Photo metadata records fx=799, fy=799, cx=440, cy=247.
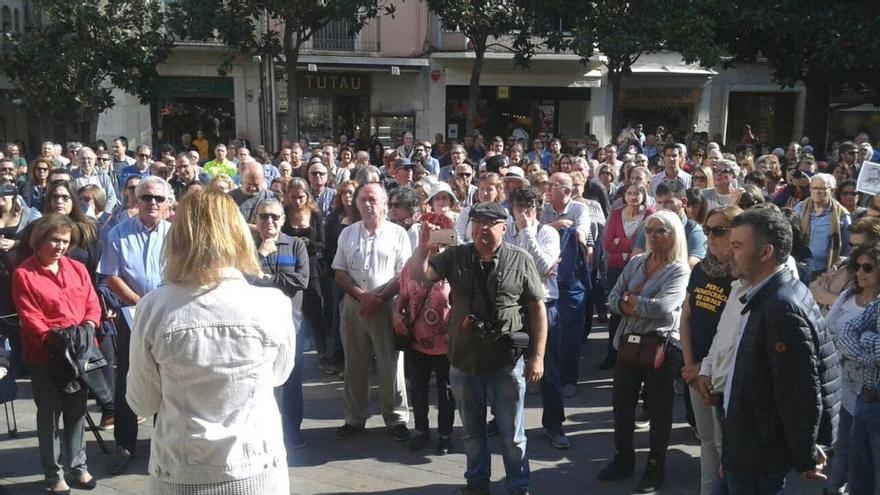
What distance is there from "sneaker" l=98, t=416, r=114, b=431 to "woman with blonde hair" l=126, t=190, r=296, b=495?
3.54 metres

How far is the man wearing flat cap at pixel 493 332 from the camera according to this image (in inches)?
177

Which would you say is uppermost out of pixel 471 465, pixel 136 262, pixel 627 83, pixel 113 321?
pixel 627 83

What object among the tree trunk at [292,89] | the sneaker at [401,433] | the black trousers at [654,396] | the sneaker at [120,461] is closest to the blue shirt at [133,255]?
the sneaker at [120,461]

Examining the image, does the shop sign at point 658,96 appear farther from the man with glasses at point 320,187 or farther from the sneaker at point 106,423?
the sneaker at point 106,423

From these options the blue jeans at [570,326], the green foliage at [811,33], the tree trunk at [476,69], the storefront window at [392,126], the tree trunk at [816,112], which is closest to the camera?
the blue jeans at [570,326]

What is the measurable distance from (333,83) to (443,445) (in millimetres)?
→ 19762

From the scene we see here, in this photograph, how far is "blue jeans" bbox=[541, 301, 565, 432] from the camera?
5.60m

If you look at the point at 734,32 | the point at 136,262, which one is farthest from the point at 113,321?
the point at 734,32

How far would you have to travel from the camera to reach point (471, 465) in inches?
188

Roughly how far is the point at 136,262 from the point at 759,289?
379 centimetres

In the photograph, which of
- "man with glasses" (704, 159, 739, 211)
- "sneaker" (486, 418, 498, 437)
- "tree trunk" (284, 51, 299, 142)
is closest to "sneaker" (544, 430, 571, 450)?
"sneaker" (486, 418, 498, 437)

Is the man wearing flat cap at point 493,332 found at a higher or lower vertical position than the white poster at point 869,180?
lower

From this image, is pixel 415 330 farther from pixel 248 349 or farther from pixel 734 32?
pixel 734 32

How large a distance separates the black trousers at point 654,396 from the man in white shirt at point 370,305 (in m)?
1.63
